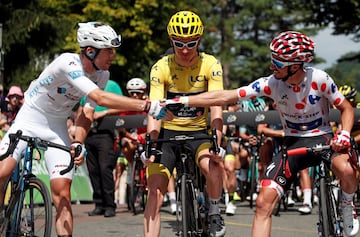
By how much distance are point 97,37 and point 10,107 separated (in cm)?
634

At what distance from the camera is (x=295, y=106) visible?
740 cm

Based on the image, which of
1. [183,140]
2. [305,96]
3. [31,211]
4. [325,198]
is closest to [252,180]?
[183,140]

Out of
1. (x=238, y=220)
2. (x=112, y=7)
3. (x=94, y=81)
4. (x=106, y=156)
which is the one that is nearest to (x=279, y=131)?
(x=238, y=220)

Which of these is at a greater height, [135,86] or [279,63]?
[135,86]

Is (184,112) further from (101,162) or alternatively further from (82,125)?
(101,162)

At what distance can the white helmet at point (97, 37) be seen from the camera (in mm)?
7133

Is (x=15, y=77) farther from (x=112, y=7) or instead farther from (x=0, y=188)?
(x=0, y=188)

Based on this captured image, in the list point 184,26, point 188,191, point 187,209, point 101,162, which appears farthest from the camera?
point 101,162

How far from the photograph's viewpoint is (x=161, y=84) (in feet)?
26.3

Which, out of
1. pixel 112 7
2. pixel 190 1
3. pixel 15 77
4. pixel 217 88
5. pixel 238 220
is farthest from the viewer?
pixel 190 1

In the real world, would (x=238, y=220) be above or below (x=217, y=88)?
below

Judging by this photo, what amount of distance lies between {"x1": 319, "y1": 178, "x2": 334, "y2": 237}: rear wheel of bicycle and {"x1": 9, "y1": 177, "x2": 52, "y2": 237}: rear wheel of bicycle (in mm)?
2431

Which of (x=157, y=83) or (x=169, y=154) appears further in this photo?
(x=157, y=83)

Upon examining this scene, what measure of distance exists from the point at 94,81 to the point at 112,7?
3283cm
